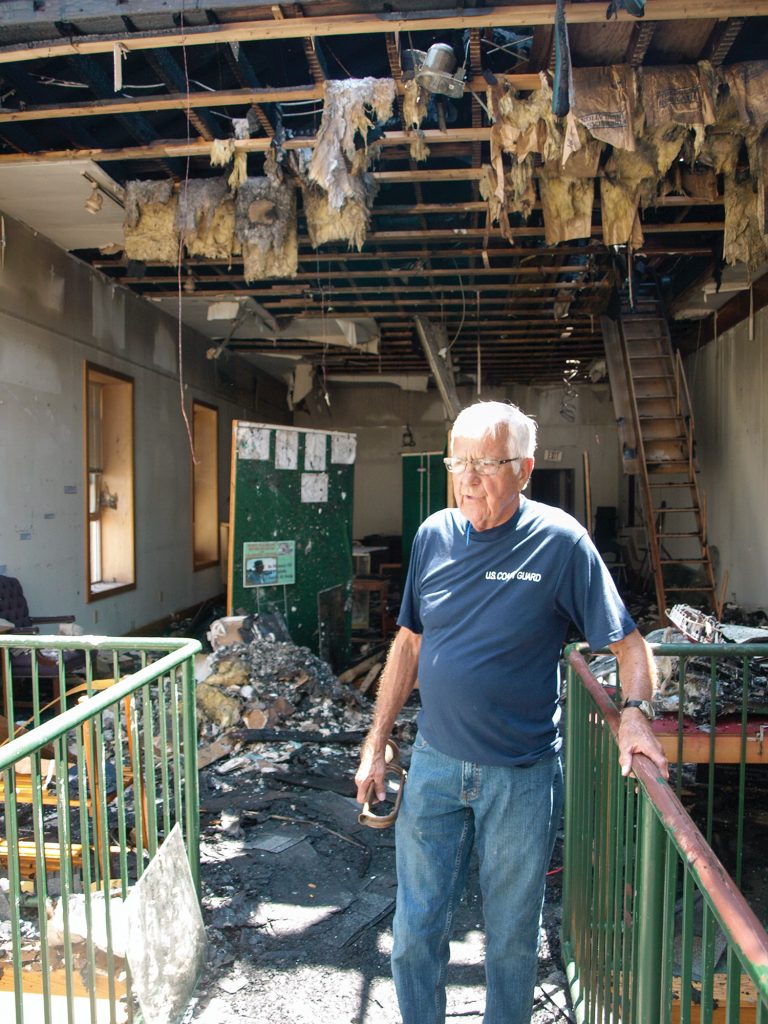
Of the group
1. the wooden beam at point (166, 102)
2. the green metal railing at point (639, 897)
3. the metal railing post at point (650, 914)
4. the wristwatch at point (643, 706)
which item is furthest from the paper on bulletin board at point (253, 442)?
the metal railing post at point (650, 914)

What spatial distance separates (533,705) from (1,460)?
555 centimetres

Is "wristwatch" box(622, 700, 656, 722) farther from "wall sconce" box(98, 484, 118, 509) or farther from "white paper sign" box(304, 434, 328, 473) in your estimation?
"wall sconce" box(98, 484, 118, 509)

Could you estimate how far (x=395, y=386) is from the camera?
1573 centimetres

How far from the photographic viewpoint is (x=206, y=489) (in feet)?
37.6

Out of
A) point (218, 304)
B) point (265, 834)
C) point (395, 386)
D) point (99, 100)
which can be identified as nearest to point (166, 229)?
point (99, 100)

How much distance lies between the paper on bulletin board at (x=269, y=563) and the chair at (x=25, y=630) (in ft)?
5.21

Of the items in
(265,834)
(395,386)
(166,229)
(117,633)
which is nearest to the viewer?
(265,834)

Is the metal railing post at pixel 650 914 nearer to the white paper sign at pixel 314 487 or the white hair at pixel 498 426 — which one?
the white hair at pixel 498 426

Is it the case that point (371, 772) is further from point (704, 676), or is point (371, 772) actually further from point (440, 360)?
point (440, 360)

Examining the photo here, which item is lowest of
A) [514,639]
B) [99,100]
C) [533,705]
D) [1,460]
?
[533,705]

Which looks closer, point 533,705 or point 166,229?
A: point 533,705

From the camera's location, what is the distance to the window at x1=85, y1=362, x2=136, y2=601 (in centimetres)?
841

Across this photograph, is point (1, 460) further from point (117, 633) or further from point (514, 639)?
point (514, 639)

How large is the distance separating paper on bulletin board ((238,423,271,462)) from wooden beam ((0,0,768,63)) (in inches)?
133
